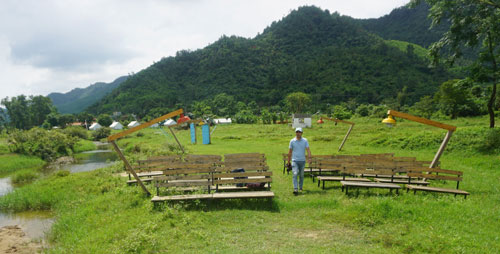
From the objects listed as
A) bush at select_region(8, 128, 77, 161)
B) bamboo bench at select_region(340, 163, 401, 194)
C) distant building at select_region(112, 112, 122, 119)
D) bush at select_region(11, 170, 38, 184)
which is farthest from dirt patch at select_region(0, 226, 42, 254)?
distant building at select_region(112, 112, 122, 119)

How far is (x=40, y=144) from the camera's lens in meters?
27.7

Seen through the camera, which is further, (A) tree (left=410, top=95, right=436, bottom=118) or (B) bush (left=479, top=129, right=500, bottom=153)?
(A) tree (left=410, top=95, right=436, bottom=118)

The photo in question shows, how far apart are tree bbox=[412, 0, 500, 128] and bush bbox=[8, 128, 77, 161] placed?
1412 inches

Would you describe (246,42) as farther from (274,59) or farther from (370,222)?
(370,222)

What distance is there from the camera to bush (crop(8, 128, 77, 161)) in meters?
27.0

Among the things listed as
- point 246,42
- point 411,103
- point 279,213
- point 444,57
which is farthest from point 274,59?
point 279,213

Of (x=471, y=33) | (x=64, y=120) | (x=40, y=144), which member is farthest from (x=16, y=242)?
(x=64, y=120)

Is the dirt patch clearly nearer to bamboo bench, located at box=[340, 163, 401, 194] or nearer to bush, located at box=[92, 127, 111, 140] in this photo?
bamboo bench, located at box=[340, 163, 401, 194]

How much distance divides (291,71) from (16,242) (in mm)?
138820

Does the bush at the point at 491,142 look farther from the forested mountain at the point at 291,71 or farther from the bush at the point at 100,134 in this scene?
the forested mountain at the point at 291,71

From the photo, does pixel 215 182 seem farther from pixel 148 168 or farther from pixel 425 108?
pixel 425 108

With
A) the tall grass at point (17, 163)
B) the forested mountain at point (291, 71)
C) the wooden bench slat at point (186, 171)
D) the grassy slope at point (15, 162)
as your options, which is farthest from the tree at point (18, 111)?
the wooden bench slat at point (186, 171)

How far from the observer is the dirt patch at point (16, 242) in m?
7.43

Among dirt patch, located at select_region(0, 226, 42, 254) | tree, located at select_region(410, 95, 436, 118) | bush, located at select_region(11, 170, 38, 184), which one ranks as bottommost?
bush, located at select_region(11, 170, 38, 184)
